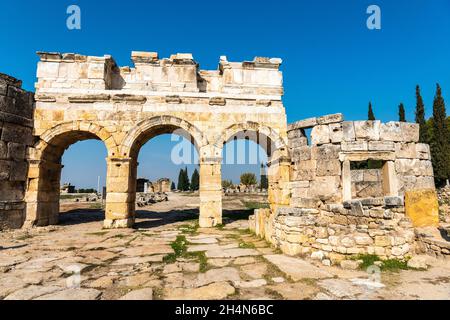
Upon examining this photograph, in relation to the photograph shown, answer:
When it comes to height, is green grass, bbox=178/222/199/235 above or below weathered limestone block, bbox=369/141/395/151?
below

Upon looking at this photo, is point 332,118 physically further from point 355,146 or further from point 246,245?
point 246,245

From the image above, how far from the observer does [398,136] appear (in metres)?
5.92

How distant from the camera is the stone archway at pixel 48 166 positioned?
911 cm

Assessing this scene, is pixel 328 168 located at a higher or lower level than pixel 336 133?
lower

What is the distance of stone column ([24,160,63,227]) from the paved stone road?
315 centimetres

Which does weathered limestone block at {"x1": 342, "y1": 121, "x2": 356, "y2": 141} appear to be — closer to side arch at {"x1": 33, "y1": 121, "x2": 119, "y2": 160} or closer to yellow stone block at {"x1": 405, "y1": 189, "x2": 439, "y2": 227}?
yellow stone block at {"x1": 405, "y1": 189, "x2": 439, "y2": 227}

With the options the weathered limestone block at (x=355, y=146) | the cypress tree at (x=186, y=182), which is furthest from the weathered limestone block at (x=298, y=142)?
the cypress tree at (x=186, y=182)

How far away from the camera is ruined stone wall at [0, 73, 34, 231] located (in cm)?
853

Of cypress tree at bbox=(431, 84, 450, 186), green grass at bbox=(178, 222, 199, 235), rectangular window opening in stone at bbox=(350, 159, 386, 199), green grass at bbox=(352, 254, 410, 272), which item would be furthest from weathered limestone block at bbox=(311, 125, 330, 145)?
cypress tree at bbox=(431, 84, 450, 186)

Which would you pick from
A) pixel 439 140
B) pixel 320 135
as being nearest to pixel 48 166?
pixel 320 135

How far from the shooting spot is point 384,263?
A: 4.14 m

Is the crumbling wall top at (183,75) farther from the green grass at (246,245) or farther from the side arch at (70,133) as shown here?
the green grass at (246,245)

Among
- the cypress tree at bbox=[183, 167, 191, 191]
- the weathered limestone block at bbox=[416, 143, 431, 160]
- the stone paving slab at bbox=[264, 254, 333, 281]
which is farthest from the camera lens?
the cypress tree at bbox=[183, 167, 191, 191]

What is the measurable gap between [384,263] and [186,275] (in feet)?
10.4
